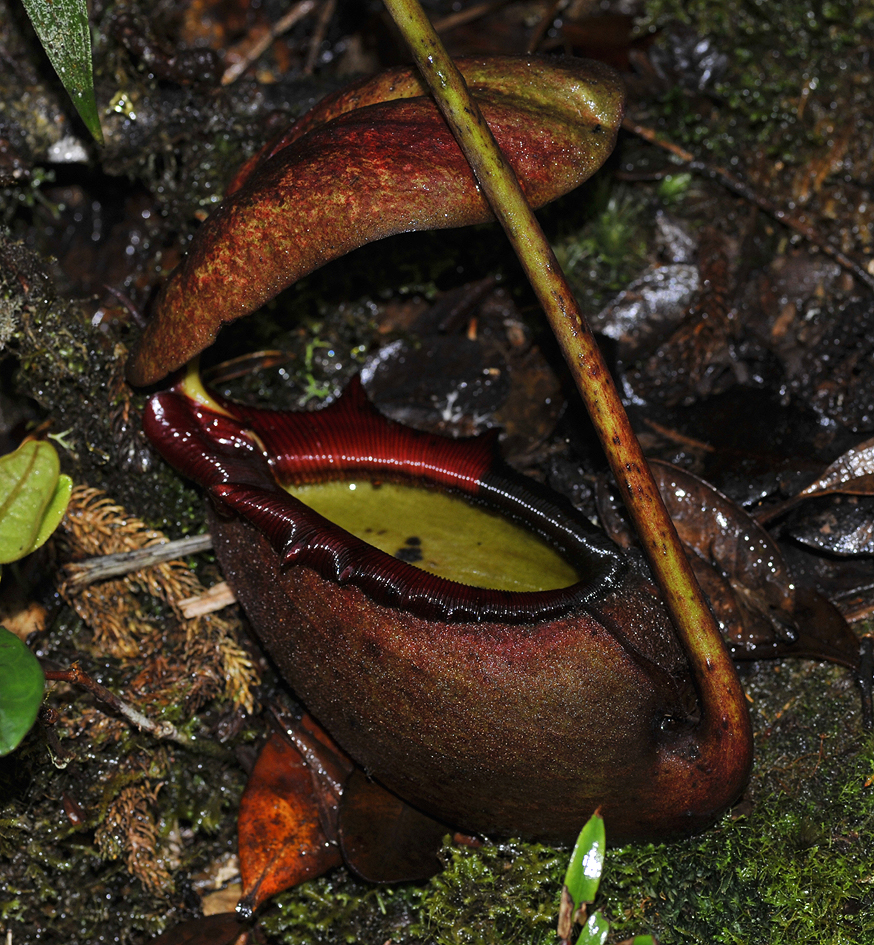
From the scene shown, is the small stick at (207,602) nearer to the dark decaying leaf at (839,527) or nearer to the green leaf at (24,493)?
the green leaf at (24,493)

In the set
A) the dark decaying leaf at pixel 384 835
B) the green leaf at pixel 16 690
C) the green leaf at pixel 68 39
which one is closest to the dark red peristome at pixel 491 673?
the dark decaying leaf at pixel 384 835

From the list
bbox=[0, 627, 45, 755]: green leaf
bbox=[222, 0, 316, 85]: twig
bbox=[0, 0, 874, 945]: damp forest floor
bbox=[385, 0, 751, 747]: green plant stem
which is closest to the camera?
bbox=[0, 627, 45, 755]: green leaf

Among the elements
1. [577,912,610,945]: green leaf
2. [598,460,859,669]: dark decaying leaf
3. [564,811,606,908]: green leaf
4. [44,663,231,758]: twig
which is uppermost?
[598,460,859,669]: dark decaying leaf

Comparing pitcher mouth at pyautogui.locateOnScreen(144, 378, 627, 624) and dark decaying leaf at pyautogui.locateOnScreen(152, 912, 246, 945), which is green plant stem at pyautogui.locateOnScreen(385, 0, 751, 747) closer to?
pitcher mouth at pyautogui.locateOnScreen(144, 378, 627, 624)

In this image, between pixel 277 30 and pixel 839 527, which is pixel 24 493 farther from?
pixel 277 30

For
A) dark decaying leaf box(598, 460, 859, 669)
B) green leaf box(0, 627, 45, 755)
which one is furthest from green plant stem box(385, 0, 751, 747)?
green leaf box(0, 627, 45, 755)

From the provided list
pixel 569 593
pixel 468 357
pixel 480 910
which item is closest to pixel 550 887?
pixel 480 910
